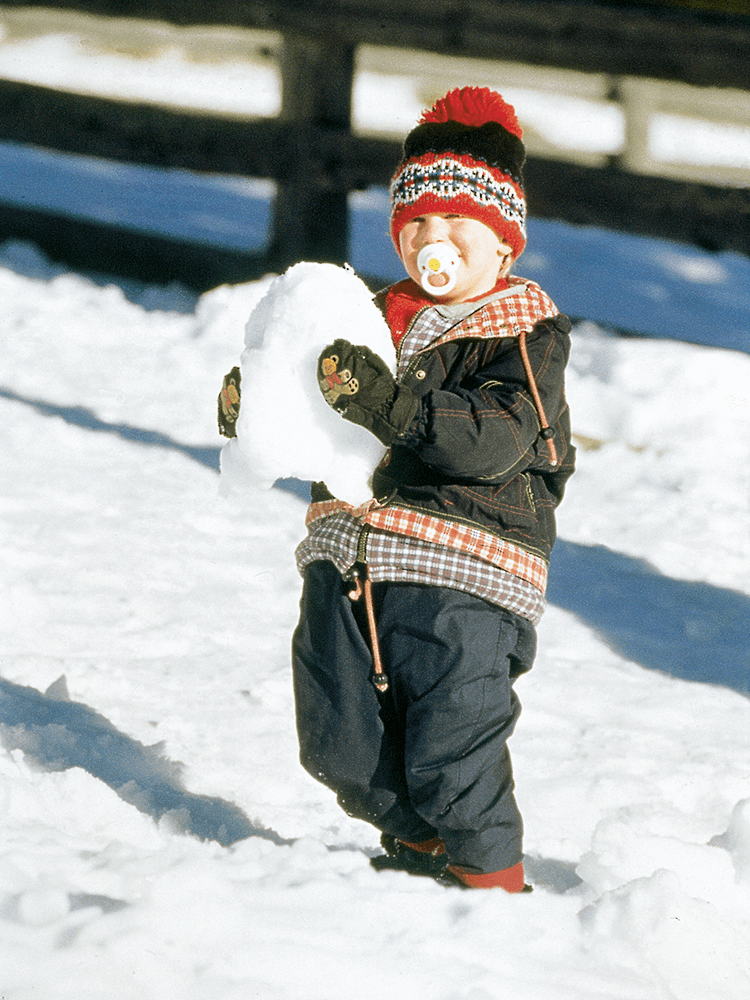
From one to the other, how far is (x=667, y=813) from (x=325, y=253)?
184 inches

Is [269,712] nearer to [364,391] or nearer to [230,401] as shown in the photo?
[230,401]

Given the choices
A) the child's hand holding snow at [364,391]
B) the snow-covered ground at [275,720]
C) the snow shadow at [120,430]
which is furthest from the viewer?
the snow shadow at [120,430]

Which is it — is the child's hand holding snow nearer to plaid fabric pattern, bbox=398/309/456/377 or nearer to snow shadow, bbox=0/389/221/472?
plaid fabric pattern, bbox=398/309/456/377

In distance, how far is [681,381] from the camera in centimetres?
503

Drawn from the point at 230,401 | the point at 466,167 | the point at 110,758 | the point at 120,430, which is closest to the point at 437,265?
the point at 466,167

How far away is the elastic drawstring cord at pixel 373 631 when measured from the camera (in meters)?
1.89

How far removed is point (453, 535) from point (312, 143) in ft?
16.1

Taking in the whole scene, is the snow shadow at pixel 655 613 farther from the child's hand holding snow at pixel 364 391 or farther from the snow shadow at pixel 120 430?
the child's hand holding snow at pixel 364 391

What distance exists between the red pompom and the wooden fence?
12.2 feet

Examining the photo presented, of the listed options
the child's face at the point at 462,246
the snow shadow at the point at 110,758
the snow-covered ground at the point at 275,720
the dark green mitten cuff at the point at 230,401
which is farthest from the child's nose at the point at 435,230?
the snow shadow at the point at 110,758

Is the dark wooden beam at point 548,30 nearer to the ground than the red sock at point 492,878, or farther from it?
farther from it

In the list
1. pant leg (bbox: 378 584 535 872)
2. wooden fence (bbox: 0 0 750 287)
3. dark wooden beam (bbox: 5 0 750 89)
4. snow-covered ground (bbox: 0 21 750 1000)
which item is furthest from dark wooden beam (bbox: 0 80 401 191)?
pant leg (bbox: 378 584 535 872)

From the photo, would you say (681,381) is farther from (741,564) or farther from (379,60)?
(379,60)

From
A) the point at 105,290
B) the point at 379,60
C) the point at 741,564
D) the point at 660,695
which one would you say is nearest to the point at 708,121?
the point at 379,60
